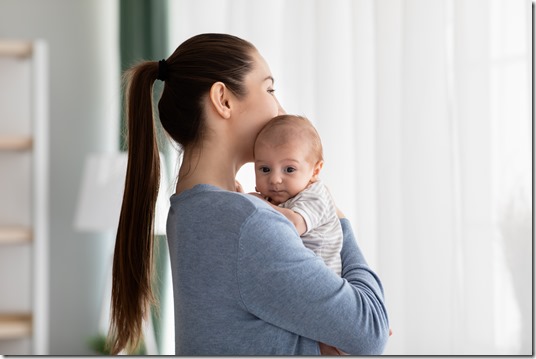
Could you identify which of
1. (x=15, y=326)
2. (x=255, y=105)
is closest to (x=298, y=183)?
(x=255, y=105)

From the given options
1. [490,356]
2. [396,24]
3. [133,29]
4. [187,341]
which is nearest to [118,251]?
[187,341]

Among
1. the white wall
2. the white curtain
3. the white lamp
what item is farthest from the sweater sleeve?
the white wall

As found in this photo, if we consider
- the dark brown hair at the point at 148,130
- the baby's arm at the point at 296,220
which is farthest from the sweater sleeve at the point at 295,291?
the dark brown hair at the point at 148,130

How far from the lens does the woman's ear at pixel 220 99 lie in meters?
1.04

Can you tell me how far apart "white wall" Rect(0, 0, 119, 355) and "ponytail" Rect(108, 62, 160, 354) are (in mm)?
2235

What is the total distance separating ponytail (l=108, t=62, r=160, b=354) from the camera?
44.9 inches

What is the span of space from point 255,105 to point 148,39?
2.21 m

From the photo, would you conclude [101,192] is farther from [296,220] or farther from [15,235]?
[296,220]

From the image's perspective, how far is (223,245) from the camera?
938 mm

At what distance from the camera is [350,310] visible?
3.03 ft

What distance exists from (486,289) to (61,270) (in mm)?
2000

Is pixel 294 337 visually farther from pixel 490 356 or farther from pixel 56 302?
pixel 56 302

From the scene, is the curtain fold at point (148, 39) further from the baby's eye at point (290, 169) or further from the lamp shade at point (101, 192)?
the baby's eye at point (290, 169)

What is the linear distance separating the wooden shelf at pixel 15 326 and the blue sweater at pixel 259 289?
6.83ft
